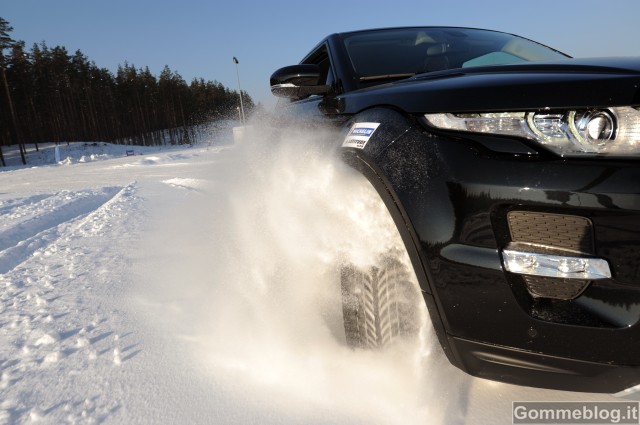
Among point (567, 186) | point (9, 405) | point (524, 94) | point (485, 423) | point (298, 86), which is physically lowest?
point (485, 423)

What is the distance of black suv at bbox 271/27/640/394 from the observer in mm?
904

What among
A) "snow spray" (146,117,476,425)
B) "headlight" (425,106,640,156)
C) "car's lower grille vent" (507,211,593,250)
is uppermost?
"headlight" (425,106,640,156)

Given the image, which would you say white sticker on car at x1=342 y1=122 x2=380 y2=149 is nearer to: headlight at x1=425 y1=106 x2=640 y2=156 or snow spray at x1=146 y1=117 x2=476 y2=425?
snow spray at x1=146 y1=117 x2=476 y2=425

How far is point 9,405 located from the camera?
1432mm

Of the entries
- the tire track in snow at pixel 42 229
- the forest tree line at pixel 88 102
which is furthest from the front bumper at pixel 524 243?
the forest tree line at pixel 88 102

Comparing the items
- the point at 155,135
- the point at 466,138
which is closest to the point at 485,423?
the point at 466,138

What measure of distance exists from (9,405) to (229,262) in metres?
1.48

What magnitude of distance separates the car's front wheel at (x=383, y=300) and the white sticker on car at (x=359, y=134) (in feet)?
1.35

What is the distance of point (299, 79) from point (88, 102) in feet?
225

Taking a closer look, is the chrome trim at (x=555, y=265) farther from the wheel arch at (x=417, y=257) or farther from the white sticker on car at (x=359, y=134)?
the white sticker on car at (x=359, y=134)

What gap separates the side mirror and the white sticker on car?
66 centimetres

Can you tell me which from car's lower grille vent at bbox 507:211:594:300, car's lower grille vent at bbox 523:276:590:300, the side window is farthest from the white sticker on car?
the side window

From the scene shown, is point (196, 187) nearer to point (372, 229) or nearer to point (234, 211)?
point (234, 211)

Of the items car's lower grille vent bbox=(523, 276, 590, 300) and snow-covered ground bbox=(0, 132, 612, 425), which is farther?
snow-covered ground bbox=(0, 132, 612, 425)
